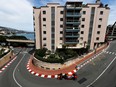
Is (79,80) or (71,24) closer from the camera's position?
(79,80)

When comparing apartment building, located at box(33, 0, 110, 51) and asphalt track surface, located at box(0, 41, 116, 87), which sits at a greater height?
apartment building, located at box(33, 0, 110, 51)

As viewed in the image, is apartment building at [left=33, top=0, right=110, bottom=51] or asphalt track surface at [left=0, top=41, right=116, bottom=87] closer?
asphalt track surface at [left=0, top=41, right=116, bottom=87]

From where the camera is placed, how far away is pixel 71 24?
36.3 meters

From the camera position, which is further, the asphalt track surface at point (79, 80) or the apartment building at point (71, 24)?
the apartment building at point (71, 24)

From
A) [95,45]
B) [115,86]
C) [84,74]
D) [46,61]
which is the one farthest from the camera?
[95,45]

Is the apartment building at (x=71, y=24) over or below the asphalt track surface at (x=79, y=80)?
over

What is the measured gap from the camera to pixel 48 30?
37.2 m

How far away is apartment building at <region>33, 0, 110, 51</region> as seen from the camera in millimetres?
35250

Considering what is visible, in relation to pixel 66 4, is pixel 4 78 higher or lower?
lower

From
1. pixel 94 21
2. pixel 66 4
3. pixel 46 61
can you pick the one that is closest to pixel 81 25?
pixel 94 21

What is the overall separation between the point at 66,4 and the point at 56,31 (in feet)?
35.5

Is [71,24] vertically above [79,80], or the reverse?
[71,24]

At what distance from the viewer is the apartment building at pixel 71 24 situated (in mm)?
35250

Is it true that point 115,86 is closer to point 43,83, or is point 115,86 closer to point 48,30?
point 43,83
